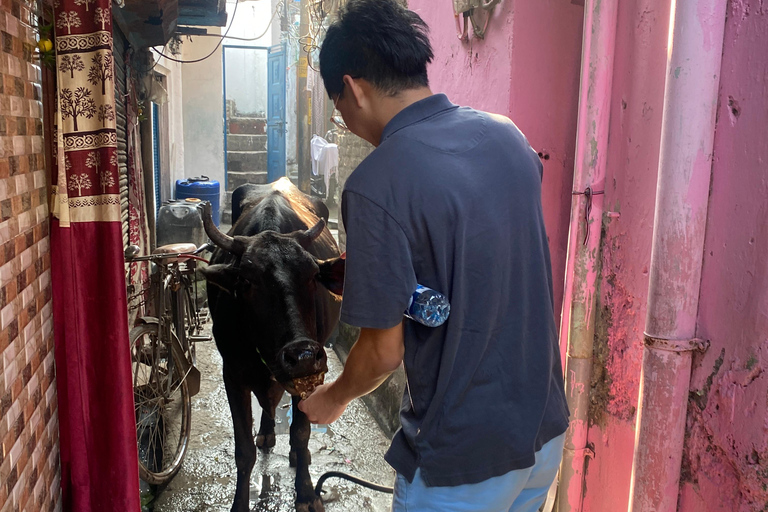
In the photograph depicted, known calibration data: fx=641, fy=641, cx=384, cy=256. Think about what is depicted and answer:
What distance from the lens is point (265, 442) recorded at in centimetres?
496

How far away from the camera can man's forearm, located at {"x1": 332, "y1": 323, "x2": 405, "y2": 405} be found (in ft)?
5.68

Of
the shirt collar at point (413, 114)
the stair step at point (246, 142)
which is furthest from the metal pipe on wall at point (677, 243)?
the stair step at point (246, 142)

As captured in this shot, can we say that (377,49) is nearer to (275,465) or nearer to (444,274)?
(444,274)

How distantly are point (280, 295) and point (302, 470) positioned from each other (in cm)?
142

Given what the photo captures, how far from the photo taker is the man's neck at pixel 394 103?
1.85m

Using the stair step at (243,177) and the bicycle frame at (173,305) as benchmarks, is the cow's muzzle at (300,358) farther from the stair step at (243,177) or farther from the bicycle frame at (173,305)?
the stair step at (243,177)

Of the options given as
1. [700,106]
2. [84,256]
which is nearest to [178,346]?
[84,256]

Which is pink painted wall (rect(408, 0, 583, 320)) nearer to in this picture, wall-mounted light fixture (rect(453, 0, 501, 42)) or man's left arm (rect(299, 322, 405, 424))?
wall-mounted light fixture (rect(453, 0, 501, 42))

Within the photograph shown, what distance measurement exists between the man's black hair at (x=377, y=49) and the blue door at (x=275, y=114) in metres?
16.6

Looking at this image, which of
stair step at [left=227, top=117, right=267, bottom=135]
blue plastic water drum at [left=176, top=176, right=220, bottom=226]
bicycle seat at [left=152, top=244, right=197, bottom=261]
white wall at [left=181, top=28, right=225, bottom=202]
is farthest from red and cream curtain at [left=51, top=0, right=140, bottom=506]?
stair step at [left=227, top=117, right=267, bottom=135]

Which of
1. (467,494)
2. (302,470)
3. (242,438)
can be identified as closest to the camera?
(467,494)

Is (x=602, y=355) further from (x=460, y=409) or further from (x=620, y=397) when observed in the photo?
(x=460, y=409)

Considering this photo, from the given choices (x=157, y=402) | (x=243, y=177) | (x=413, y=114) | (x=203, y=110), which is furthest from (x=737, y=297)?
(x=243, y=177)

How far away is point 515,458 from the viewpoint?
5.75ft
